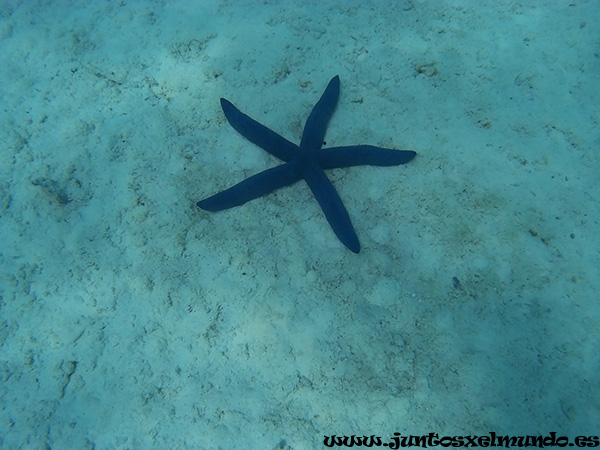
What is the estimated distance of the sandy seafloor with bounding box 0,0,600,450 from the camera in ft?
9.34

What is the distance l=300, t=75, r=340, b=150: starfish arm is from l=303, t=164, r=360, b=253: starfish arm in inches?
13.4

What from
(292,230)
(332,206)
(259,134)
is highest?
(259,134)

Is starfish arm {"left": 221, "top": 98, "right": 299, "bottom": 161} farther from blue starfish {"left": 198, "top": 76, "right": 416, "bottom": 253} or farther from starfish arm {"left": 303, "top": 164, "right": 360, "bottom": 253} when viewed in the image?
starfish arm {"left": 303, "top": 164, "right": 360, "bottom": 253}

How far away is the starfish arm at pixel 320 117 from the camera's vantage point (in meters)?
3.66

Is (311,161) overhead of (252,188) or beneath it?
overhead

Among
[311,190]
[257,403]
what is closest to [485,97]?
[311,190]

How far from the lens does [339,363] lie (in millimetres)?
2941

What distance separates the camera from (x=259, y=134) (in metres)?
3.67

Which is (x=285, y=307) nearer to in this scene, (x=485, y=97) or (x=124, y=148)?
(x=124, y=148)

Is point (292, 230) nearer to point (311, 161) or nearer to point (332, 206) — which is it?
point (332, 206)

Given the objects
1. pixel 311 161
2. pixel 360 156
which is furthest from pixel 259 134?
pixel 360 156

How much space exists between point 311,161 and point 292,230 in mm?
766

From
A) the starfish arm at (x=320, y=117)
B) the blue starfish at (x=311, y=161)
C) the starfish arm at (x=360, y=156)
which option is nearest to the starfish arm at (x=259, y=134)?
the blue starfish at (x=311, y=161)

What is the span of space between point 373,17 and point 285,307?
159 inches
